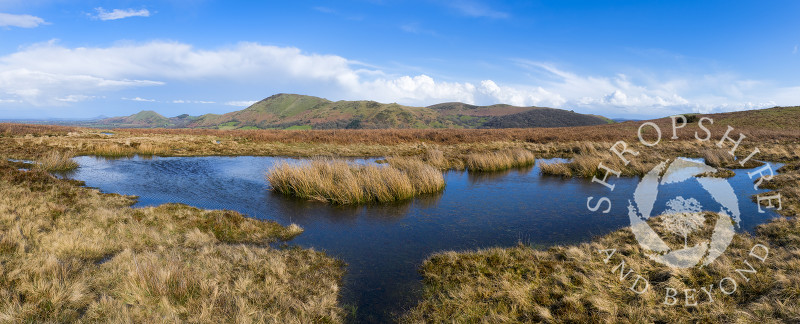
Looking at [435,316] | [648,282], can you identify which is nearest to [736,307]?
[648,282]

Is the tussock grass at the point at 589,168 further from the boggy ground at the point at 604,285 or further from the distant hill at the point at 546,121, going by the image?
the distant hill at the point at 546,121

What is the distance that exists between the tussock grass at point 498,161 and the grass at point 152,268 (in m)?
16.2

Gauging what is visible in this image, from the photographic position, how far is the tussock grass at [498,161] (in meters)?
24.2

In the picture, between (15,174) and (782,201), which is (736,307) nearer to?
(782,201)

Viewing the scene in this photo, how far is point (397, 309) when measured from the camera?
6.56 meters

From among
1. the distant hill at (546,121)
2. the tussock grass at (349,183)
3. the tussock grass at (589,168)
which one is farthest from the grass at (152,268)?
the distant hill at (546,121)

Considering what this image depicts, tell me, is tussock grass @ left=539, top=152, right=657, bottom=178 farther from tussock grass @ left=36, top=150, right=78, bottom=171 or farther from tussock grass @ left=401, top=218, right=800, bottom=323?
tussock grass @ left=36, top=150, right=78, bottom=171

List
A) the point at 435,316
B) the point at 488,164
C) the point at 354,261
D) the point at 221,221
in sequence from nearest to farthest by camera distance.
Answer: the point at 435,316 → the point at 354,261 → the point at 221,221 → the point at 488,164

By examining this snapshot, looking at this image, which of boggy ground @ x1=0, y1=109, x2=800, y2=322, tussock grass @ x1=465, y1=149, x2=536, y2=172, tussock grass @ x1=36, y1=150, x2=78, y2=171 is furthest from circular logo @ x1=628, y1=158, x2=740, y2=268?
tussock grass @ x1=36, y1=150, x2=78, y2=171

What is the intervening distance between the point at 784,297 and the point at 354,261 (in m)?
8.23

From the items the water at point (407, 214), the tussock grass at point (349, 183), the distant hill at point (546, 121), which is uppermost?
the distant hill at point (546, 121)

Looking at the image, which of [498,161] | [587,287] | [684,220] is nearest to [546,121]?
[498,161]

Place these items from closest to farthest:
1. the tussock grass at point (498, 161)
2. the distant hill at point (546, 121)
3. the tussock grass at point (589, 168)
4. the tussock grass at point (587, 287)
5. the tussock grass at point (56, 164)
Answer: the tussock grass at point (587, 287) → the tussock grass at point (56, 164) → the tussock grass at point (589, 168) → the tussock grass at point (498, 161) → the distant hill at point (546, 121)

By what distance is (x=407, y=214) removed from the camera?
43.5ft
